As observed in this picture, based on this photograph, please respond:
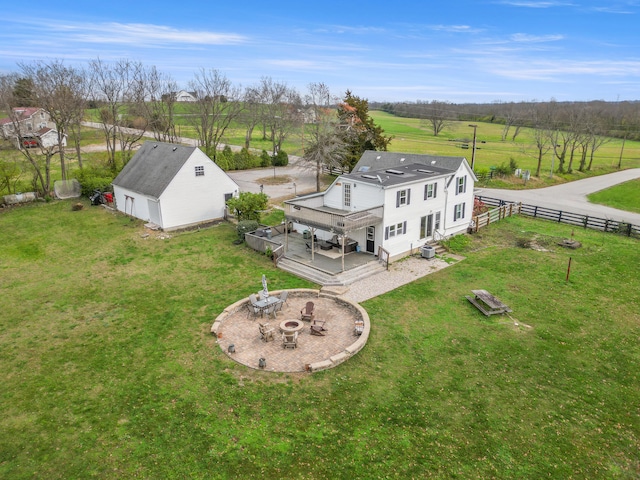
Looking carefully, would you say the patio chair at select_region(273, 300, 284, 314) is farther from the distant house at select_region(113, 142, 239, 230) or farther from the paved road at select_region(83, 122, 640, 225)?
the paved road at select_region(83, 122, 640, 225)

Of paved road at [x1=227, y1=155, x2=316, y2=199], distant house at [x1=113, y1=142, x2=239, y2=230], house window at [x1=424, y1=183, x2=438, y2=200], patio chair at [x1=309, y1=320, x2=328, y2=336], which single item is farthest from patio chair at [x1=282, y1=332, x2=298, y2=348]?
paved road at [x1=227, y1=155, x2=316, y2=199]

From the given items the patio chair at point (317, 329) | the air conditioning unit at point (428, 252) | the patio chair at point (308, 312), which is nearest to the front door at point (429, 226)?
the air conditioning unit at point (428, 252)

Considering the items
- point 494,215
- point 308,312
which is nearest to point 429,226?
point 494,215

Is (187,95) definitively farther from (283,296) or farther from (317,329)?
(317,329)

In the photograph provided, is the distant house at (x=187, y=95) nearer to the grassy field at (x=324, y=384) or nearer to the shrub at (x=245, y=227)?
the shrub at (x=245, y=227)

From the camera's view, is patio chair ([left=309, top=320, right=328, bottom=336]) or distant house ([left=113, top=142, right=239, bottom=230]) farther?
distant house ([left=113, top=142, right=239, bottom=230])

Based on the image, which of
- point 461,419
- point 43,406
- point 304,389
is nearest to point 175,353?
point 43,406

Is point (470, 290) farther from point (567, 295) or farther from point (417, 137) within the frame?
point (417, 137)
